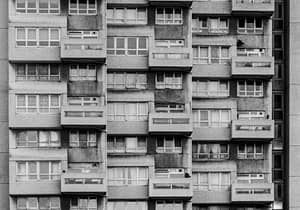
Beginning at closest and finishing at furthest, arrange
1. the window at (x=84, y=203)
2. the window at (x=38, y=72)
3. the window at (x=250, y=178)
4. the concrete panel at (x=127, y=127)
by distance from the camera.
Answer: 1. the window at (x=84, y=203)
2. the window at (x=38, y=72)
3. the concrete panel at (x=127, y=127)
4. the window at (x=250, y=178)

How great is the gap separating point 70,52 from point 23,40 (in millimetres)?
2793

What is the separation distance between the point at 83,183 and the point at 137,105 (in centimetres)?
536

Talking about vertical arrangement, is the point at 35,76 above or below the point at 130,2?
below

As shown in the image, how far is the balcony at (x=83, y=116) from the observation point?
1681 inches

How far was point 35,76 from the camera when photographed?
4391cm

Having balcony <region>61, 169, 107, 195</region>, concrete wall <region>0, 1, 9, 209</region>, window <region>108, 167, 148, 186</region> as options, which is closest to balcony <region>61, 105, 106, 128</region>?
balcony <region>61, 169, 107, 195</region>

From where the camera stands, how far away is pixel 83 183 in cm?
4275

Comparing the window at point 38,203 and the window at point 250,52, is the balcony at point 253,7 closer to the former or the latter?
the window at point 250,52

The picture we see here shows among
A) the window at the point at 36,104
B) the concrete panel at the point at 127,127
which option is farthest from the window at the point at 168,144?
the window at the point at 36,104

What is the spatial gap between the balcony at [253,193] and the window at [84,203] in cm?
762

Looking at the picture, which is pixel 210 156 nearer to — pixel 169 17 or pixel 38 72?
pixel 169 17

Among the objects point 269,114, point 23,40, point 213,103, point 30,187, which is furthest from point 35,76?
point 269,114

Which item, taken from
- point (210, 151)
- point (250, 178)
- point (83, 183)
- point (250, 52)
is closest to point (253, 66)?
point (250, 52)

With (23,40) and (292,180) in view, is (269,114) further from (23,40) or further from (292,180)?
(23,40)
